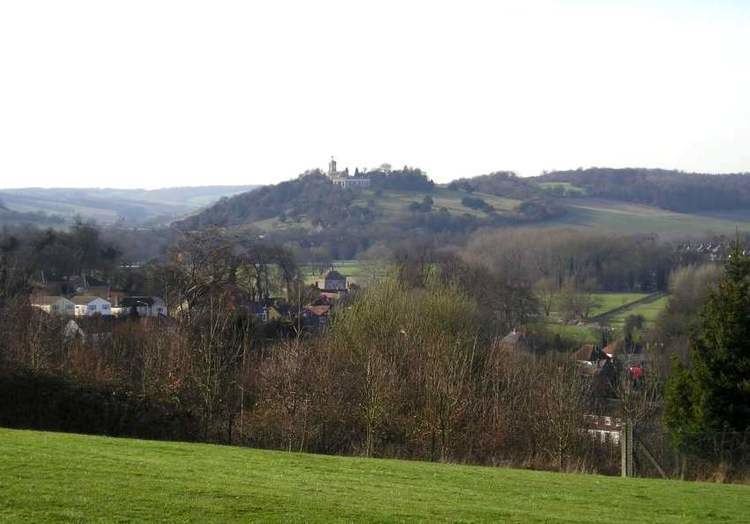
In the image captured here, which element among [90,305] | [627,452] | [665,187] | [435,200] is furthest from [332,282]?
[665,187]

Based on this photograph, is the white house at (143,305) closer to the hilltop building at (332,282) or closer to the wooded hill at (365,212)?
the hilltop building at (332,282)

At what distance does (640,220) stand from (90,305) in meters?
95.5

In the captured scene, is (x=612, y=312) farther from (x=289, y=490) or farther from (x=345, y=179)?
(x=345, y=179)

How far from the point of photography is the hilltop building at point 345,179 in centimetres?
14025

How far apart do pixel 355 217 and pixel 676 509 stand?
113 metres

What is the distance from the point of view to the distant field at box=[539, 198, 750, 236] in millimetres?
119919

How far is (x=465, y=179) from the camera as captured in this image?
6417 inches

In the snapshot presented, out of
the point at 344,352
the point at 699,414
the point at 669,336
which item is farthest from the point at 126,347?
the point at 669,336

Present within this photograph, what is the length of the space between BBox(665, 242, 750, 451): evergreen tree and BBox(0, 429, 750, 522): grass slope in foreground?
306 inches

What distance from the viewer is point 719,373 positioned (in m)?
22.5

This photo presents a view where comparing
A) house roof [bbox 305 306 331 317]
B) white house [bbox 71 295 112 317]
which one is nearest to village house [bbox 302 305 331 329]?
house roof [bbox 305 306 331 317]

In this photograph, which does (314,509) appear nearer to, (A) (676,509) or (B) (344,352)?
(A) (676,509)

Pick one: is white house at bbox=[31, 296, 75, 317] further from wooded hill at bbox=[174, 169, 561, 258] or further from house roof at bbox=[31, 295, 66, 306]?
wooded hill at bbox=[174, 169, 561, 258]

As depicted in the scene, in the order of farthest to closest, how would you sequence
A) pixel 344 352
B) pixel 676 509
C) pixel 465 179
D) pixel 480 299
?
1. pixel 465 179
2. pixel 480 299
3. pixel 344 352
4. pixel 676 509
